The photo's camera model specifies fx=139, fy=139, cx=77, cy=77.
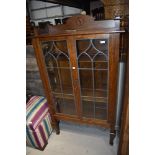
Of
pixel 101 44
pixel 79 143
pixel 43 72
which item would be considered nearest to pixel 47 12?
pixel 43 72

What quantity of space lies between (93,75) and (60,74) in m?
0.36

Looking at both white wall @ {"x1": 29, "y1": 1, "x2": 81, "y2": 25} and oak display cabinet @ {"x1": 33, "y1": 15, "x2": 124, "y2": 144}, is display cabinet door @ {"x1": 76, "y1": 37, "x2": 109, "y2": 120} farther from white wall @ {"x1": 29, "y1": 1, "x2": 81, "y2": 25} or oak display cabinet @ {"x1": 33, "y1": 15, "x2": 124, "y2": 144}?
white wall @ {"x1": 29, "y1": 1, "x2": 81, "y2": 25}

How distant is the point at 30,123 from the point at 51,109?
29 centimetres

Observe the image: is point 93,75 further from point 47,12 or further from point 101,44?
point 47,12

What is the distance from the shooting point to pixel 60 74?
1.49 m

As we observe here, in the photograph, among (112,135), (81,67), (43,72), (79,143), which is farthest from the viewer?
(79,143)

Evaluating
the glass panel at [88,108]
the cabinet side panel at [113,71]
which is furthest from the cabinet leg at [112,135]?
the glass panel at [88,108]

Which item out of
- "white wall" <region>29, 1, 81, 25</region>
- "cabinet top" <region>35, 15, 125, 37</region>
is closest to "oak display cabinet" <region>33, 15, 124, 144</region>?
"cabinet top" <region>35, 15, 125, 37</region>

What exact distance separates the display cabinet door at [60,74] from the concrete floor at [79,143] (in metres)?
0.41

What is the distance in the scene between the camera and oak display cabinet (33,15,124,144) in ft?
3.81

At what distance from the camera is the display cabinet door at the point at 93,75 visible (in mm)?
1208
